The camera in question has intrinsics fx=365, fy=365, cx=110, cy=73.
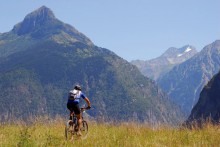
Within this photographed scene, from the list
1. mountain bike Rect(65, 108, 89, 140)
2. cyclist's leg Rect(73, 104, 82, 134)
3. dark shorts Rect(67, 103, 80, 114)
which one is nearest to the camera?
mountain bike Rect(65, 108, 89, 140)

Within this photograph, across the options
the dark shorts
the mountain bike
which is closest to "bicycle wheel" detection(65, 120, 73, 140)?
the mountain bike

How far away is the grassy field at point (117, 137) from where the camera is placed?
10688 mm

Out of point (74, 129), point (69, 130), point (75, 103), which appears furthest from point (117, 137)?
point (75, 103)

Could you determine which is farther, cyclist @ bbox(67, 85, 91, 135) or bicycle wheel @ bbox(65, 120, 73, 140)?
cyclist @ bbox(67, 85, 91, 135)

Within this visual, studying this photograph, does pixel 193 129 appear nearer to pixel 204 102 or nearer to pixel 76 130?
pixel 76 130

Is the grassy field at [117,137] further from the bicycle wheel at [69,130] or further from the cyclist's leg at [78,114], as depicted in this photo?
the cyclist's leg at [78,114]

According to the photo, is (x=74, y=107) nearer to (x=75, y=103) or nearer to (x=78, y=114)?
(x=75, y=103)

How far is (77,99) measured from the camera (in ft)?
46.1

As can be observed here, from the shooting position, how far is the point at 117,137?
12.6 m

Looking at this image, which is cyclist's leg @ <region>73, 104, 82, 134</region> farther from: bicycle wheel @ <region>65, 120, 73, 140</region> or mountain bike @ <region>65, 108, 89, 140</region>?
bicycle wheel @ <region>65, 120, 73, 140</region>

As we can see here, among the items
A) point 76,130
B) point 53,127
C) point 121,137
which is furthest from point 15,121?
point 121,137

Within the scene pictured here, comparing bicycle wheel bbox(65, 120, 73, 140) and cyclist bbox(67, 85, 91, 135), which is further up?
cyclist bbox(67, 85, 91, 135)

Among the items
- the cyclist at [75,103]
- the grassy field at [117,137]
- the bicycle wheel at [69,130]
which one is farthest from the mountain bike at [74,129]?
the grassy field at [117,137]

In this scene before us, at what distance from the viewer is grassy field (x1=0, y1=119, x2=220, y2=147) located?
10688mm
